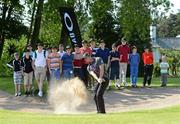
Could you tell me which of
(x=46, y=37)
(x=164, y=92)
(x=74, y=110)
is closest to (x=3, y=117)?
(x=74, y=110)

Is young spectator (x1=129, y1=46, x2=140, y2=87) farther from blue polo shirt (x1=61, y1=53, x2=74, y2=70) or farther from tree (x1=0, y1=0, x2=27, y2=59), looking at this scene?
tree (x1=0, y1=0, x2=27, y2=59)

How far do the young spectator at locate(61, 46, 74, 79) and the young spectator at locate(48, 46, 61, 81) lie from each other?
0.20 m

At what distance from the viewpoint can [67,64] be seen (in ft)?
68.8

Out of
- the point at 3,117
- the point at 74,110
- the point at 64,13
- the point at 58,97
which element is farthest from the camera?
the point at 64,13

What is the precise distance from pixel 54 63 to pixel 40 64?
61 cm

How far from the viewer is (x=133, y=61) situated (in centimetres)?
2408

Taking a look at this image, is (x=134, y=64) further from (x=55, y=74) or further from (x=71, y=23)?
(x=55, y=74)

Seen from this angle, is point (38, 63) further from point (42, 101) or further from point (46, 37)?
point (46, 37)

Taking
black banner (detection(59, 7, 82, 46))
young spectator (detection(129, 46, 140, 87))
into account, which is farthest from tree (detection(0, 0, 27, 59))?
young spectator (detection(129, 46, 140, 87))

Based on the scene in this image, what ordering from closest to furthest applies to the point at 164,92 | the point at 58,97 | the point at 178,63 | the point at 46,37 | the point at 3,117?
the point at 3,117 < the point at 58,97 < the point at 164,92 < the point at 178,63 < the point at 46,37

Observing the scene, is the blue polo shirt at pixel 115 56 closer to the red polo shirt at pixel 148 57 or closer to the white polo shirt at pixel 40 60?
the red polo shirt at pixel 148 57

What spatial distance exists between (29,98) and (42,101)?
2.26 ft

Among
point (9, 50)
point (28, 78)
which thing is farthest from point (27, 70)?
point (9, 50)

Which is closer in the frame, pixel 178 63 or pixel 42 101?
pixel 42 101
